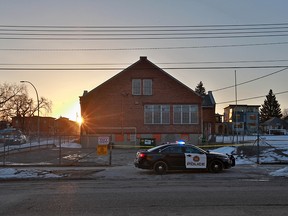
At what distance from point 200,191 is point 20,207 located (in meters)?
5.26

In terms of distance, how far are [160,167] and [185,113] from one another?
98.9ft

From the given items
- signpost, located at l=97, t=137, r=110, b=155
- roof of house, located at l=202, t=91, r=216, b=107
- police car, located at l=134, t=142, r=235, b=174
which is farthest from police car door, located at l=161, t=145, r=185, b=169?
roof of house, located at l=202, t=91, r=216, b=107

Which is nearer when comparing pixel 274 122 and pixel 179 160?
pixel 179 160

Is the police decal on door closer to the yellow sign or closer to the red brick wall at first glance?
the yellow sign

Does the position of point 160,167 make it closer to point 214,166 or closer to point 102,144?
point 214,166

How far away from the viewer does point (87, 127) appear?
47.2m

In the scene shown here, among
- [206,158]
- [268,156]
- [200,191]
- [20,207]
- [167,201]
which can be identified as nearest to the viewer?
[20,207]

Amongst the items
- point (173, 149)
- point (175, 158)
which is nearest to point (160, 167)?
point (175, 158)

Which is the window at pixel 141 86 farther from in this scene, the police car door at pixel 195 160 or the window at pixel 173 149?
the police car door at pixel 195 160

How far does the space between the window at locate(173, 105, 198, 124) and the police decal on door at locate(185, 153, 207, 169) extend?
96.7 ft

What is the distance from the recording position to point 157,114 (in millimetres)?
47438

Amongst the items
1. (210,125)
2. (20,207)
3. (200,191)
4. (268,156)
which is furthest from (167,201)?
(210,125)

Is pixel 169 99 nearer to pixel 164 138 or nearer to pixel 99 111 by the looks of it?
pixel 164 138

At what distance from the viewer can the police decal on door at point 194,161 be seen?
17797 mm
